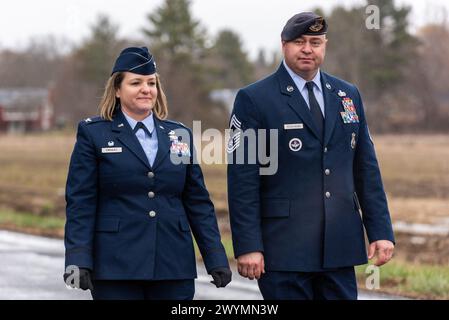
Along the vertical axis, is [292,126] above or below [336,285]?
above

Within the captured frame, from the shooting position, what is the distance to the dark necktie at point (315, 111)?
5285mm

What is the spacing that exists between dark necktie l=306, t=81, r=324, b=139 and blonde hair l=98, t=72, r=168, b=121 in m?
0.81

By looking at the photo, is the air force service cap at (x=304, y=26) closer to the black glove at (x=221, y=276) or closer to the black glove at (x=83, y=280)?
the black glove at (x=221, y=276)

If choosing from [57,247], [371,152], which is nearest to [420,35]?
[57,247]

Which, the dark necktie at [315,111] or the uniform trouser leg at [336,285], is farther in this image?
the dark necktie at [315,111]

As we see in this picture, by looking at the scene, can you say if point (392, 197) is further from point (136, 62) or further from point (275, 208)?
point (136, 62)

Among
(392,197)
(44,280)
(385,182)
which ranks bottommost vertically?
(44,280)

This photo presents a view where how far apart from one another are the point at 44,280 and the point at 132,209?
200 inches

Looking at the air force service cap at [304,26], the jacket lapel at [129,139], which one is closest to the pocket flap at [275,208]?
the jacket lapel at [129,139]

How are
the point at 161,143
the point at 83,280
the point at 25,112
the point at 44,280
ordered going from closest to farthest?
the point at 83,280 < the point at 161,143 < the point at 44,280 < the point at 25,112

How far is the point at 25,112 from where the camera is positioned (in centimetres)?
11000

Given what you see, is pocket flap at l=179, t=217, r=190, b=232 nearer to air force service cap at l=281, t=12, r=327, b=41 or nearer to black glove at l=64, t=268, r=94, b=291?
black glove at l=64, t=268, r=94, b=291

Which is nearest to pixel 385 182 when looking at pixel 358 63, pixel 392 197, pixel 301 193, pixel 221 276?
pixel 392 197

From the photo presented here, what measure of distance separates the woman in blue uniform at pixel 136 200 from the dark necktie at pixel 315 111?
702 millimetres
